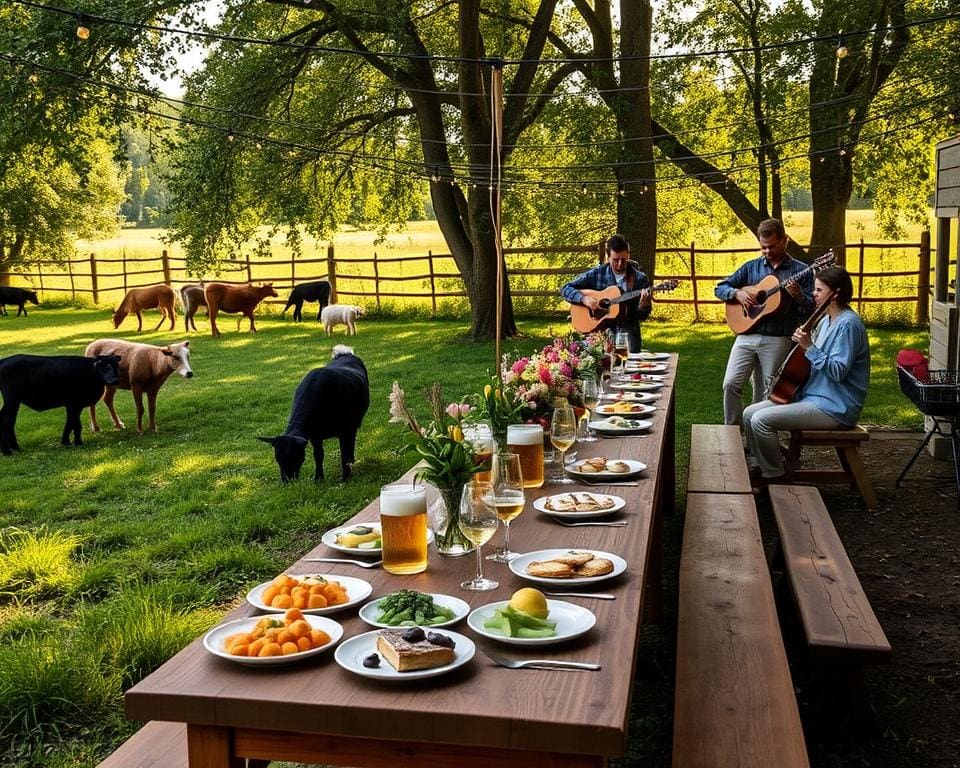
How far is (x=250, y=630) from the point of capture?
2277 millimetres

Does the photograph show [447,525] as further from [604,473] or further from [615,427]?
[615,427]

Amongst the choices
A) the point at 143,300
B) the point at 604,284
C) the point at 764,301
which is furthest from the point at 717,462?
the point at 143,300

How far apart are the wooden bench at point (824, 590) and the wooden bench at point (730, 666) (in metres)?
0.17

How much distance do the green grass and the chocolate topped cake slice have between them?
45.9 inches

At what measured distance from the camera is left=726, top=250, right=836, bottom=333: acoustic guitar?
7723 mm

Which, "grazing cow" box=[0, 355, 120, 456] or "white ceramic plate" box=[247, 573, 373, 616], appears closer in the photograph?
"white ceramic plate" box=[247, 573, 373, 616]

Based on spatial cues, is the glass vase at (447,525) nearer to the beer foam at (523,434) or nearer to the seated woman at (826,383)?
the beer foam at (523,434)

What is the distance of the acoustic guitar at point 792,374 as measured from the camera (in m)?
6.89

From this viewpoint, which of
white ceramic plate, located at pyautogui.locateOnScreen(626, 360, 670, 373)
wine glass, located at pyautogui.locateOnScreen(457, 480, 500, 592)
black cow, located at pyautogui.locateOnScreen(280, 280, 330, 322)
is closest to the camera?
wine glass, located at pyautogui.locateOnScreen(457, 480, 500, 592)

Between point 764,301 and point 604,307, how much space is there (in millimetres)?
1769

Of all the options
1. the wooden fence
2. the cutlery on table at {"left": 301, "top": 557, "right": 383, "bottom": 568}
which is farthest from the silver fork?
the wooden fence

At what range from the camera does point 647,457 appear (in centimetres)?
416

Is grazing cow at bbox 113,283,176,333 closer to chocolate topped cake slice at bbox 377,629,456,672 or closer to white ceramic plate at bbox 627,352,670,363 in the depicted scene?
white ceramic plate at bbox 627,352,670,363

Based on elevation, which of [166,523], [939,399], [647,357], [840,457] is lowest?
[166,523]
